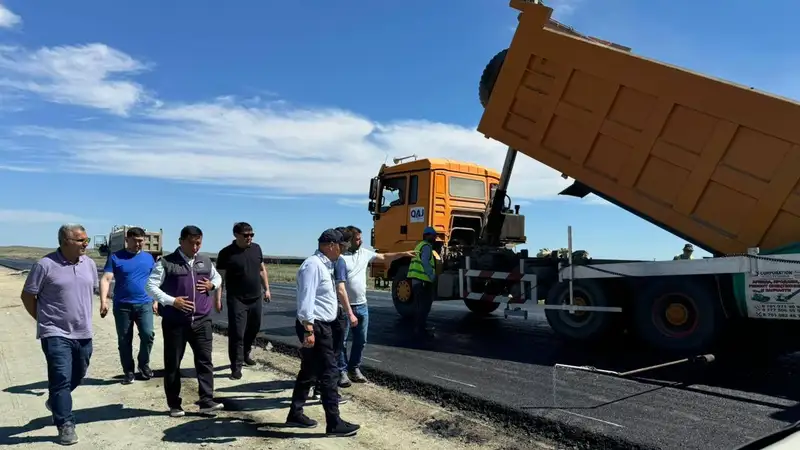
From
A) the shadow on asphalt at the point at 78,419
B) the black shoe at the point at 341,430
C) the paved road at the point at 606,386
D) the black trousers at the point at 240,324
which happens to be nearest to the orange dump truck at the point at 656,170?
the paved road at the point at 606,386

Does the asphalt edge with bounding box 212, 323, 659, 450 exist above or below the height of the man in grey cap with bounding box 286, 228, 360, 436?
below

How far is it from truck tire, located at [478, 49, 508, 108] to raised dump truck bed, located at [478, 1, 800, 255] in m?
0.06

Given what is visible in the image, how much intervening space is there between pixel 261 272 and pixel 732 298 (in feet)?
17.7

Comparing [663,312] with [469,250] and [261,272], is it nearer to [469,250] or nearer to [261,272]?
[469,250]

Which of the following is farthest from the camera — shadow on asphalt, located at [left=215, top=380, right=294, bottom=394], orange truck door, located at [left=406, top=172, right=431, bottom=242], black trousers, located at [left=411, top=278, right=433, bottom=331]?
orange truck door, located at [left=406, top=172, right=431, bottom=242]

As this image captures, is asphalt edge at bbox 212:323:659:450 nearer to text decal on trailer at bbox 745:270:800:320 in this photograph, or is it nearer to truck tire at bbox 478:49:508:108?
text decal on trailer at bbox 745:270:800:320

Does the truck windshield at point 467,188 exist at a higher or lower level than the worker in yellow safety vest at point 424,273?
higher

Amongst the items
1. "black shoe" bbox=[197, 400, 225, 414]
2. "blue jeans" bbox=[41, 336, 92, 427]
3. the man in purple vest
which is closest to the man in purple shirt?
"blue jeans" bbox=[41, 336, 92, 427]

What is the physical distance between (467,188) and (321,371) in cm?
718

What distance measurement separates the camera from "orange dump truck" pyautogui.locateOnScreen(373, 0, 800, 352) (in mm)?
6211

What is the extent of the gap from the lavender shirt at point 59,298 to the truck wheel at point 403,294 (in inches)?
265

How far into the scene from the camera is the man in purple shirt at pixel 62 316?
4.21 metres

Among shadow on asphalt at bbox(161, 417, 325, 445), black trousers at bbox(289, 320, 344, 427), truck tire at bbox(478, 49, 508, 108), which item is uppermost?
truck tire at bbox(478, 49, 508, 108)

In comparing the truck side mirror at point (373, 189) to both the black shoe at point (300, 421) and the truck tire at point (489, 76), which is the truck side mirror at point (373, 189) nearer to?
the truck tire at point (489, 76)
